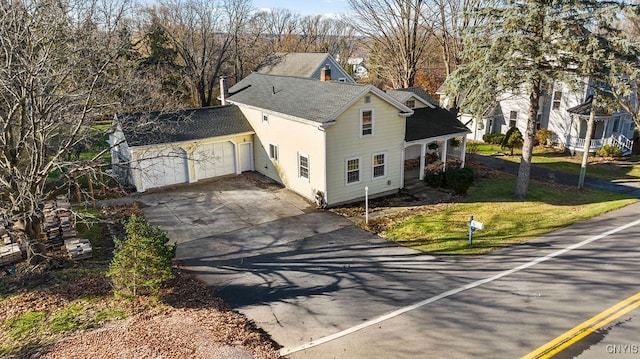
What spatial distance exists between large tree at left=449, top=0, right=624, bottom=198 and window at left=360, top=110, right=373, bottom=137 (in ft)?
15.7

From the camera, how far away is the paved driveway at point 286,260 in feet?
37.8

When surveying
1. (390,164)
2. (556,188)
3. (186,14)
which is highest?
(186,14)

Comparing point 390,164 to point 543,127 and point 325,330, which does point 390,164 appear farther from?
point 543,127

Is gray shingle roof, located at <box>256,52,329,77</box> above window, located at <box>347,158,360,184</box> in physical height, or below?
above

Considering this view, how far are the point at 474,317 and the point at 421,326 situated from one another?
1.48 metres

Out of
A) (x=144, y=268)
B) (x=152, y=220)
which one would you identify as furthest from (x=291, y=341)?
(x=152, y=220)

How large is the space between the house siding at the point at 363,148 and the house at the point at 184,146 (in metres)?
7.10

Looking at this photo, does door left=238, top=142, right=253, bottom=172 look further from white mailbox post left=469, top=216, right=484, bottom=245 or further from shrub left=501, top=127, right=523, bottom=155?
shrub left=501, top=127, right=523, bottom=155

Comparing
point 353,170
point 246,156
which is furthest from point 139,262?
point 246,156

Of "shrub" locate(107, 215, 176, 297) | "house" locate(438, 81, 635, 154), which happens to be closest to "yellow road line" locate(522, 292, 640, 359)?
"shrub" locate(107, 215, 176, 297)

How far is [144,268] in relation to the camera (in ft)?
36.9

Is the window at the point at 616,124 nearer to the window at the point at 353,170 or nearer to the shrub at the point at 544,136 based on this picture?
the shrub at the point at 544,136

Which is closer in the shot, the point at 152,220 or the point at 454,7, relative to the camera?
the point at 152,220

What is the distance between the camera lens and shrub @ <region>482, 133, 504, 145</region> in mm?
34031
